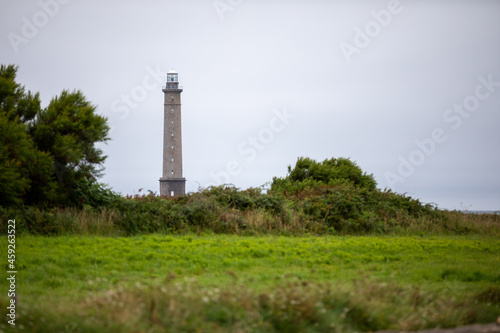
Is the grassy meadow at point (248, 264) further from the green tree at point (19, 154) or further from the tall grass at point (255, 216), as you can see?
the green tree at point (19, 154)

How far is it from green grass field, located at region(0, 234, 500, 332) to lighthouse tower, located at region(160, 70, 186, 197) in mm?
31351

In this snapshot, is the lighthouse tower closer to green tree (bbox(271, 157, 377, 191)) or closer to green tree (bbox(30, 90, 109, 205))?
green tree (bbox(271, 157, 377, 191))

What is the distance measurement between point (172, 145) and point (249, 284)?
38.2m

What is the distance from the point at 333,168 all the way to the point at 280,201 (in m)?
9.30

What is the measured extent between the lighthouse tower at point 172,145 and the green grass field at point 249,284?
31.4m

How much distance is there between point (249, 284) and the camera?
8305mm

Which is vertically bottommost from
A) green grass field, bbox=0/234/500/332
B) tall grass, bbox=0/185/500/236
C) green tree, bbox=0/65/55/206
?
green grass field, bbox=0/234/500/332

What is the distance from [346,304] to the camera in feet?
21.1

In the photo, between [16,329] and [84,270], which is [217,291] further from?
[84,270]

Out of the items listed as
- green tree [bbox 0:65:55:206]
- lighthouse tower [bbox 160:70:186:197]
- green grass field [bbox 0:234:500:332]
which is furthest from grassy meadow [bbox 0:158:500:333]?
lighthouse tower [bbox 160:70:186:197]

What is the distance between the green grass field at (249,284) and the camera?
18.8ft

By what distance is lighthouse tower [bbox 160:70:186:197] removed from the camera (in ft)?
148

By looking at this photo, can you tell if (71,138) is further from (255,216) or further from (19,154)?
(255,216)

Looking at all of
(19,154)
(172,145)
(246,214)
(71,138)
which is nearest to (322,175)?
(246,214)
